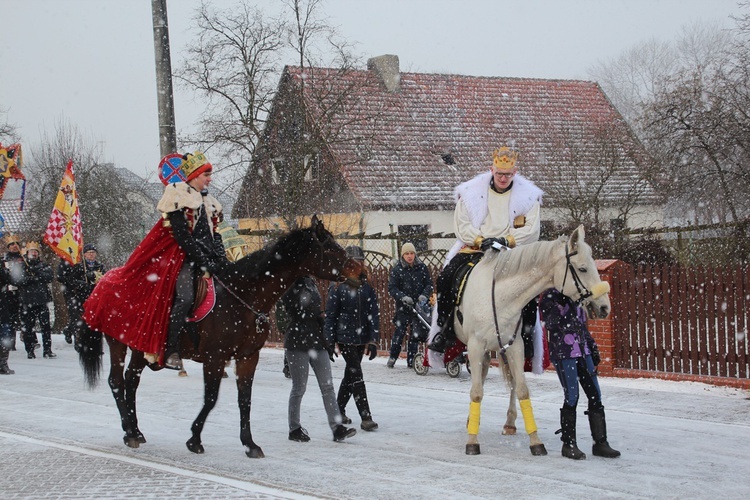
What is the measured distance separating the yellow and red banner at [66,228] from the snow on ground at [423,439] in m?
5.28

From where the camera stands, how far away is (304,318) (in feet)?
30.7

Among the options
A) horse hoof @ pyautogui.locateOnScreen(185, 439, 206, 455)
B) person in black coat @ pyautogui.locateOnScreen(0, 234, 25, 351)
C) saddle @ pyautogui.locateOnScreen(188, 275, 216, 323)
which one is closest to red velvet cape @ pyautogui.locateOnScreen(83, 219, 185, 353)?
saddle @ pyautogui.locateOnScreen(188, 275, 216, 323)

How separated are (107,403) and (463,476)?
241 inches

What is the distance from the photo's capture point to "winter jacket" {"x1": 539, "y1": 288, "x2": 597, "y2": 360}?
8.34 m

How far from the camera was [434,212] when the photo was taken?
33594 mm

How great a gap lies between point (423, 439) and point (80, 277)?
39.1ft

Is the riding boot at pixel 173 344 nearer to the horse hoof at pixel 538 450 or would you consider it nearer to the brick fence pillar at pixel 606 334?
the horse hoof at pixel 538 450

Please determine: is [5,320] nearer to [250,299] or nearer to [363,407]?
[363,407]

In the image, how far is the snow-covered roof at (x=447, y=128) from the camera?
3169 centimetres

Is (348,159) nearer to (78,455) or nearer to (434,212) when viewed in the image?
(434,212)

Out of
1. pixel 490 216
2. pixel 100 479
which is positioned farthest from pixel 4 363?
pixel 490 216

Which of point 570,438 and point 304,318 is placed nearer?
point 570,438

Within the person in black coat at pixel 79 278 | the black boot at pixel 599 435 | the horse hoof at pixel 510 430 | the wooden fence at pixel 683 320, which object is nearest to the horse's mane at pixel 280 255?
the horse hoof at pixel 510 430

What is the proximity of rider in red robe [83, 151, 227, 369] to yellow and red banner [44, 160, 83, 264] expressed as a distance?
10.8m
